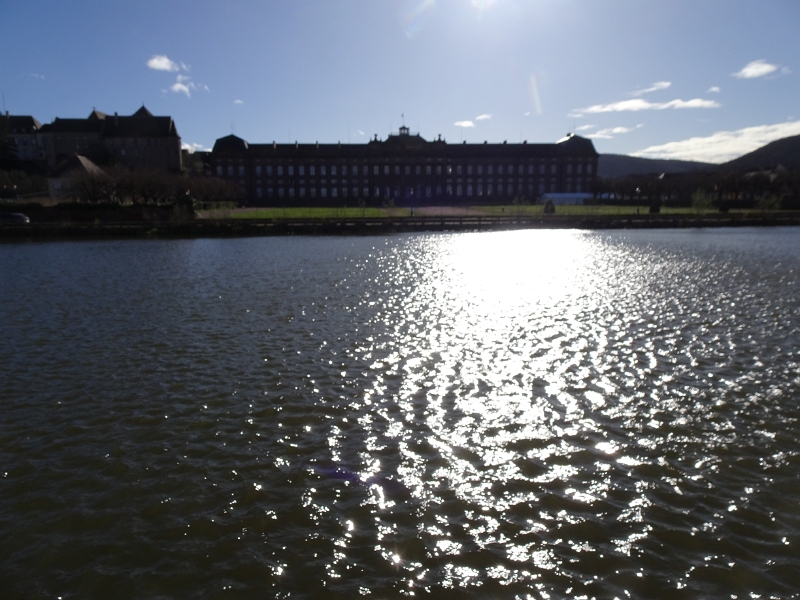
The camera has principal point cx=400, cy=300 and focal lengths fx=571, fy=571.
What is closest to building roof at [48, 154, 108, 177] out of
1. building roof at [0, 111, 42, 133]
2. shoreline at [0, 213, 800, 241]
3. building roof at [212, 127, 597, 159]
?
shoreline at [0, 213, 800, 241]

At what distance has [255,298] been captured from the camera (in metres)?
16.4

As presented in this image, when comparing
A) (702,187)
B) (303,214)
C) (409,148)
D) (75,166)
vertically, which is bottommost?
(303,214)

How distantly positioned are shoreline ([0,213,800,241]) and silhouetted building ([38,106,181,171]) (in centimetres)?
5210

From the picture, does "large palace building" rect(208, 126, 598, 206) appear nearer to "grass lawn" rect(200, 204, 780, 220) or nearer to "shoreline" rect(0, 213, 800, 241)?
"grass lawn" rect(200, 204, 780, 220)

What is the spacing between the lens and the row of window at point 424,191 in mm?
97312

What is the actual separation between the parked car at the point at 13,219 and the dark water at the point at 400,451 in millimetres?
33860

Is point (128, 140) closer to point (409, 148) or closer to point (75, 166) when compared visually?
point (75, 166)

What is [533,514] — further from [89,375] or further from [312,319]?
[312,319]

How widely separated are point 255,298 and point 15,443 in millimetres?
9637

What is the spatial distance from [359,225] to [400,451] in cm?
3942

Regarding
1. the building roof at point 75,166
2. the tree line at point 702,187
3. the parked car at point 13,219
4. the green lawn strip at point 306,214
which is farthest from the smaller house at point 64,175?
the tree line at point 702,187

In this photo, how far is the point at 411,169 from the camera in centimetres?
9819

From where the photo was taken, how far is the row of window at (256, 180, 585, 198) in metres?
97.3

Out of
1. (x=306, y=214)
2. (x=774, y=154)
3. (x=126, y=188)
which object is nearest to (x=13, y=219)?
(x=126, y=188)
